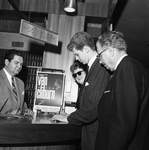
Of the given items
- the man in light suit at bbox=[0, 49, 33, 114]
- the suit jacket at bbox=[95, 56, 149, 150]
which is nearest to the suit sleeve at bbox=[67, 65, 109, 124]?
the suit jacket at bbox=[95, 56, 149, 150]

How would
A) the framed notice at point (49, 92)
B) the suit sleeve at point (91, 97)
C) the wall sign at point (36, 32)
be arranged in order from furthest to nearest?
the wall sign at point (36, 32) < the framed notice at point (49, 92) < the suit sleeve at point (91, 97)

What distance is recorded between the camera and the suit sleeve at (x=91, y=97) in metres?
1.80

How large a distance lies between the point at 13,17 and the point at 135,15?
3294 mm

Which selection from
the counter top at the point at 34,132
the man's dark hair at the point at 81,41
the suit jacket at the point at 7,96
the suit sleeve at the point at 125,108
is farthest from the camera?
the suit jacket at the point at 7,96

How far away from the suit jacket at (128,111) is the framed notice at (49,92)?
4.20 feet

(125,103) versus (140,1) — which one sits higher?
(140,1)

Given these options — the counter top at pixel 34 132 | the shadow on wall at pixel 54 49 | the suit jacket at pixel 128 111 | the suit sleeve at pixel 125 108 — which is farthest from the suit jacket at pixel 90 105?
the shadow on wall at pixel 54 49

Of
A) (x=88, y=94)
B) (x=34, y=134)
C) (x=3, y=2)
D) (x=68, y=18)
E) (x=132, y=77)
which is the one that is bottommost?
(x=34, y=134)

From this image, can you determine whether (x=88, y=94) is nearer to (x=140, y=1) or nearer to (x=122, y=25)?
(x=140, y=1)

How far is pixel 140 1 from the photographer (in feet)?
14.3

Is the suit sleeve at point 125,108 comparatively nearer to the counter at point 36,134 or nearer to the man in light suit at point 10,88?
the counter at point 36,134

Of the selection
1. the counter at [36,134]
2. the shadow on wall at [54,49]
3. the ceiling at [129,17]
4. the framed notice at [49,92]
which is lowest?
the counter at [36,134]

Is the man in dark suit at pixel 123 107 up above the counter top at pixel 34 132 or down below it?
above

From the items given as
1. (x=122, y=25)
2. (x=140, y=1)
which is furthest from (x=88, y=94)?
(x=122, y=25)
